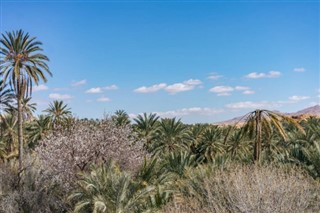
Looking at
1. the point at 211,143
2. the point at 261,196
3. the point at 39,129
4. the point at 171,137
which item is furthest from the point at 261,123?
the point at 39,129

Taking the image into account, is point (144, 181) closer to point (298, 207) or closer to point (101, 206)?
point (101, 206)

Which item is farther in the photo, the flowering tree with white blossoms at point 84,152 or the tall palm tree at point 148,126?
the tall palm tree at point 148,126

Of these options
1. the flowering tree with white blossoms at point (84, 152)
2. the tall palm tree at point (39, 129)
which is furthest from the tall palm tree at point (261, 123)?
the tall palm tree at point (39, 129)

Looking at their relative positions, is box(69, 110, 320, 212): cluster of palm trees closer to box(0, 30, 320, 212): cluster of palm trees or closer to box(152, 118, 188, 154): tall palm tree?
box(0, 30, 320, 212): cluster of palm trees

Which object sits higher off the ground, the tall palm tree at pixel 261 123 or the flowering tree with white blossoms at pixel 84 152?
the tall palm tree at pixel 261 123

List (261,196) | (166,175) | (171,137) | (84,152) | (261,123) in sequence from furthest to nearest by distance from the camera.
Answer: (171,137) < (84,152) < (166,175) < (261,196) < (261,123)

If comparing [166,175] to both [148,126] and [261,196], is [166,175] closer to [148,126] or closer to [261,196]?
[261,196]

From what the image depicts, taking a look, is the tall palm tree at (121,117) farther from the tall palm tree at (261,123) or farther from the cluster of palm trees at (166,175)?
the tall palm tree at (261,123)

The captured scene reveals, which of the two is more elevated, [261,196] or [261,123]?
[261,123]

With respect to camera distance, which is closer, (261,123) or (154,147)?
(261,123)

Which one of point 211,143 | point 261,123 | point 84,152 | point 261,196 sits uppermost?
point 261,123

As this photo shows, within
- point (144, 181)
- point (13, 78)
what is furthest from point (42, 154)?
point (144, 181)

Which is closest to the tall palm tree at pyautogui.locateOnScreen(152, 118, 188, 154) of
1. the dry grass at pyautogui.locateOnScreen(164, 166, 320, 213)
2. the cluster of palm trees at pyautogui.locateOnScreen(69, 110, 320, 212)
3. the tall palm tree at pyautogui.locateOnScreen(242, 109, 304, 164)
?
the cluster of palm trees at pyautogui.locateOnScreen(69, 110, 320, 212)

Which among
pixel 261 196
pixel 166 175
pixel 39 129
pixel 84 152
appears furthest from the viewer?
pixel 39 129
